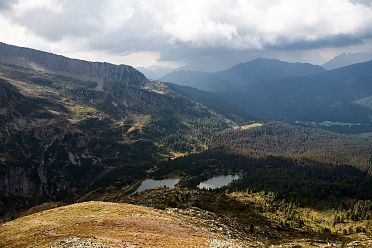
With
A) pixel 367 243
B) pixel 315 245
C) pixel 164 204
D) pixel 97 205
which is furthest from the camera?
pixel 164 204

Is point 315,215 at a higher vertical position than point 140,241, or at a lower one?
lower

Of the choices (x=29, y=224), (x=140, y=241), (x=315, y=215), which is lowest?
(x=315, y=215)

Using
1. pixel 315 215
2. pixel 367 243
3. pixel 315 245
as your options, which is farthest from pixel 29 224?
pixel 315 215

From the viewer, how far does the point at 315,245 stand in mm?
92312

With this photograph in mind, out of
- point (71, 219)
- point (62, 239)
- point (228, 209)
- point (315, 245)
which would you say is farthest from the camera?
point (228, 209)

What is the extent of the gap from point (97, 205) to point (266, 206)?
347 ft

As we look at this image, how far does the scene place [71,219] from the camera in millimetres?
83812

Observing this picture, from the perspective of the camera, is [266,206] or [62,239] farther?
[266,206]

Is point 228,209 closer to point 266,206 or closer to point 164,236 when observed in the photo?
point 266,206

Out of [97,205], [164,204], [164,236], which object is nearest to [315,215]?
[164,204]

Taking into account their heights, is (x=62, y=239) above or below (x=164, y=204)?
above

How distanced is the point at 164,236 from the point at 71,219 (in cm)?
2278

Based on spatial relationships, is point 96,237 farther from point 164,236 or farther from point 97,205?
point 97,205

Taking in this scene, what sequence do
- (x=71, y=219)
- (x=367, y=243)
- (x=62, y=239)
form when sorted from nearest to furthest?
(x=62, y=239), (x=71, y=219), (x=367, y=243)
